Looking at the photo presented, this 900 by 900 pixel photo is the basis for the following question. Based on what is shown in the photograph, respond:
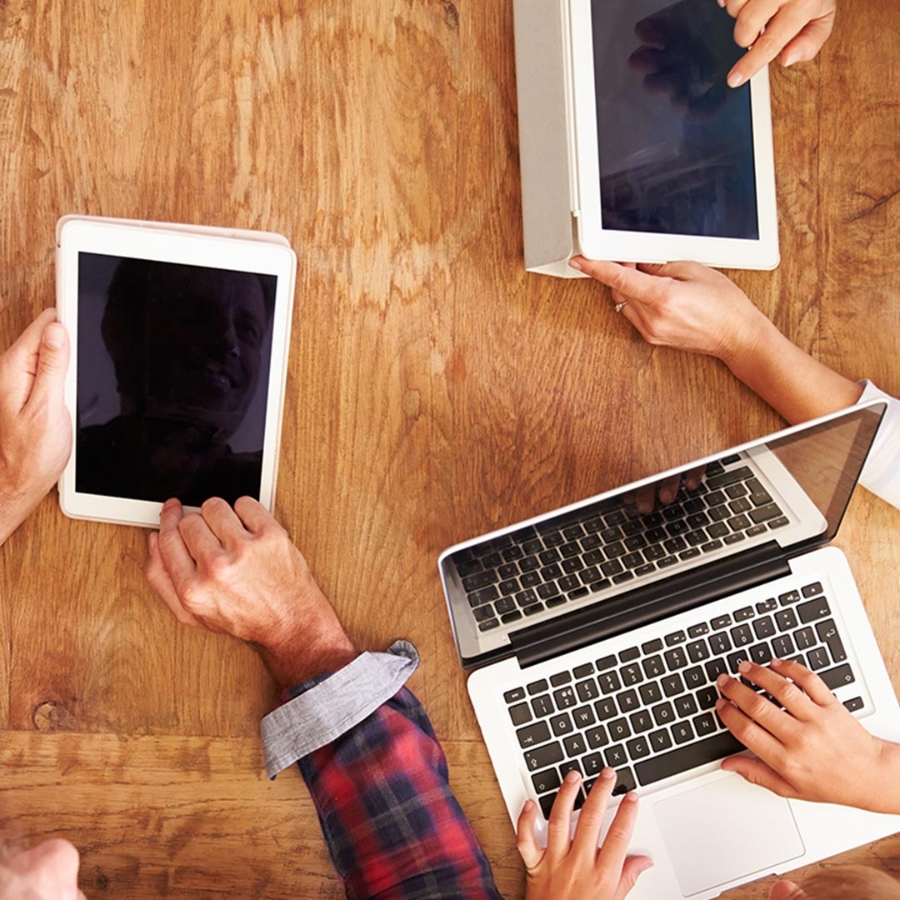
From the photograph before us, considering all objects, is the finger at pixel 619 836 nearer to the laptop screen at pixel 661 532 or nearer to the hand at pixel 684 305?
the laptop screen at pixel 661 532

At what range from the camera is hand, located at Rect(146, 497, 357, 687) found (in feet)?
2.87

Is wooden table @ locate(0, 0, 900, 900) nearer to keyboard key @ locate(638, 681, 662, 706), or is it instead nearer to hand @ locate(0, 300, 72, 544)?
hand @ locate(0, 300, 72, 544)

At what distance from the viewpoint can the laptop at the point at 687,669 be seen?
0.89 meters

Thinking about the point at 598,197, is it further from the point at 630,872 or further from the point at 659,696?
the point at 630,872

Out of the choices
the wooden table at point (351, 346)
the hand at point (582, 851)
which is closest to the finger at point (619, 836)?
the hand at point (582, 851)

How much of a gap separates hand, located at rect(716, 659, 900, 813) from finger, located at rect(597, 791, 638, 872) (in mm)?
118

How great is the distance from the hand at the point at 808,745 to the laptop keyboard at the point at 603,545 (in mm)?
152

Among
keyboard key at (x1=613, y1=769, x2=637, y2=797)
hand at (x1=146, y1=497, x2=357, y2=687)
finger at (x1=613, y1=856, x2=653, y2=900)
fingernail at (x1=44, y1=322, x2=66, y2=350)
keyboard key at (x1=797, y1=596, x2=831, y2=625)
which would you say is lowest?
finger at (x1=613, y1=856, x2=653, y2=900)

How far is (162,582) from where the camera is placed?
0.90 metres

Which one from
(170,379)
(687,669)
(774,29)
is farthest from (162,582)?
(774,29)

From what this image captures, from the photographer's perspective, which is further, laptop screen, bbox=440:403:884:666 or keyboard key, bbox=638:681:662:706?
keyboard key, bbox=638:681:662:706

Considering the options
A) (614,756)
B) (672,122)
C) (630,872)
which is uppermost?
(672,122)

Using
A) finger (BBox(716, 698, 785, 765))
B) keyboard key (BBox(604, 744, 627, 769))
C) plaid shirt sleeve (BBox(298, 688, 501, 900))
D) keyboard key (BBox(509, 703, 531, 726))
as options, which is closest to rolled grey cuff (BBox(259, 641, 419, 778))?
plaid shirt sleeve (BBox(298, 688, 501, 900))

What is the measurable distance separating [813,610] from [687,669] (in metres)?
0.15
